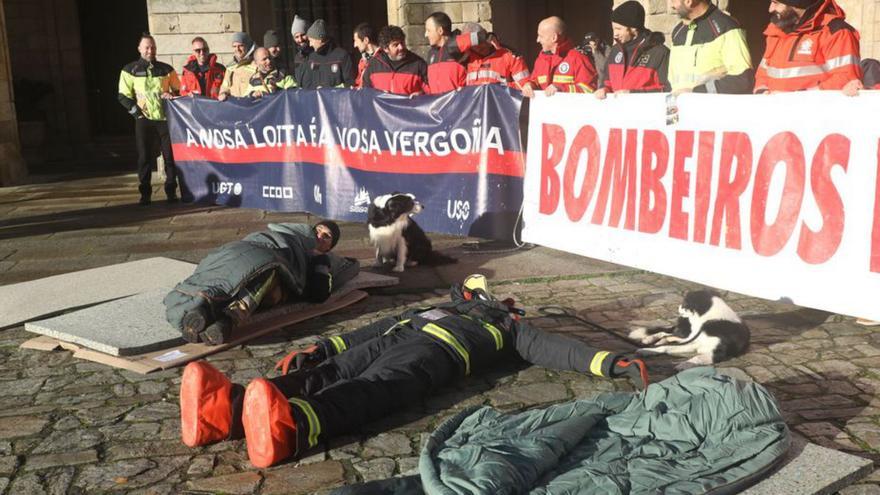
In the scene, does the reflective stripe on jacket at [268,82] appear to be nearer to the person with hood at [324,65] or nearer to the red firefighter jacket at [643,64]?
the person with hood at [324,65]

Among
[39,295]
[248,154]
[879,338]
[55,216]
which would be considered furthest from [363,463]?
[55,216]

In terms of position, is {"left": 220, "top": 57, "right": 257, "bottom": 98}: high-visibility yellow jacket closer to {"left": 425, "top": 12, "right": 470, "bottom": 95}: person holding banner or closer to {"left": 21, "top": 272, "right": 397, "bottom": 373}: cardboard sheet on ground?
{"left": 425, "top": 12, "right": 470, "bottom": 95}: person holding banner

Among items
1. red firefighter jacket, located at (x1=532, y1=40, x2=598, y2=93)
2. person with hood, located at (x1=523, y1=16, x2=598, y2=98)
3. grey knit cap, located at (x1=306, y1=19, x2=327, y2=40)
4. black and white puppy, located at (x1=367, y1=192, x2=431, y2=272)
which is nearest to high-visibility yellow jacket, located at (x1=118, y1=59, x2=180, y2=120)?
grey knit cap, located at (x1=306, y1=19, x2=327, y2=40)

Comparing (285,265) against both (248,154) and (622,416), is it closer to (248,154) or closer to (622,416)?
(622,416)

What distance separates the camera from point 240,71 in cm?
1408

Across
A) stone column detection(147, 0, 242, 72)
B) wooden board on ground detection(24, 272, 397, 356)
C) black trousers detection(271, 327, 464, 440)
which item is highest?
stone column detection(147, 0, 242, 72)

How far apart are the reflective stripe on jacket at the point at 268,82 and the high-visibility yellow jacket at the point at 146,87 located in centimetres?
121

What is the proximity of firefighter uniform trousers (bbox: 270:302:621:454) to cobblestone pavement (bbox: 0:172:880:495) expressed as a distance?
12 centimetres

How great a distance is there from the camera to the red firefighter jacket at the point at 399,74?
37.0 feet

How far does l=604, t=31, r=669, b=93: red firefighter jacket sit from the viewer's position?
8.89 m

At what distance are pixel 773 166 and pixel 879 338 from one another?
1.46m

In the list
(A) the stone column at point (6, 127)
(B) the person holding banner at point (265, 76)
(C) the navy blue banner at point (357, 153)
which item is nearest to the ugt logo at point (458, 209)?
(C) the navy blue banner at point (357, 153)

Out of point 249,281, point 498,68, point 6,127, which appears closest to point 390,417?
point 249,281

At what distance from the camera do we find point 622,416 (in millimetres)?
4488
